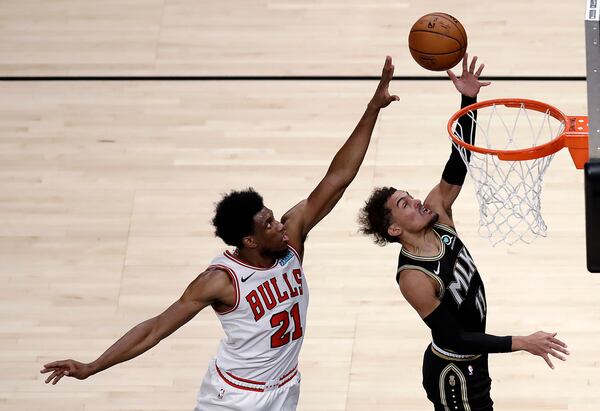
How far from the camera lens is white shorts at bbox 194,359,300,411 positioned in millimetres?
3965

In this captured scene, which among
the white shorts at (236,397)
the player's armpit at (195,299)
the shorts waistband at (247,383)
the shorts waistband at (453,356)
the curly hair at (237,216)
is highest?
the curly hair at (237,216)

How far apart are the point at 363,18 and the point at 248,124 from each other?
108 cm

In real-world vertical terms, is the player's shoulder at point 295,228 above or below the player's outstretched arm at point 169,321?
above

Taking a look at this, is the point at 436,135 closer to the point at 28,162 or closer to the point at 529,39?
the point at 529,39

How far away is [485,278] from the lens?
5.14m

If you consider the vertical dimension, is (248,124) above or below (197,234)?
above

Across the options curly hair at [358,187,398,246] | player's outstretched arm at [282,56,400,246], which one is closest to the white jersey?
player's outstretched arm at [282,56,400,246]

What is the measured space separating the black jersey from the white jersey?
39cm

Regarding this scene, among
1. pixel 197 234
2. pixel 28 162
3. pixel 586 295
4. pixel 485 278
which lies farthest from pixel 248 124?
pixel 586 295

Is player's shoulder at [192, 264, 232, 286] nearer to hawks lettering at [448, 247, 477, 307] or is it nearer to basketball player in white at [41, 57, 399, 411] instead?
basketball player in white at [41, 57, 399, 411]

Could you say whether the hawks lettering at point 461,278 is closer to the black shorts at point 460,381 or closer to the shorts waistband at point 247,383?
the black shorts at point 460,381

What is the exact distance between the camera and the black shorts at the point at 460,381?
393 cm

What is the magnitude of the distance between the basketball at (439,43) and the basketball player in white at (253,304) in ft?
1.07

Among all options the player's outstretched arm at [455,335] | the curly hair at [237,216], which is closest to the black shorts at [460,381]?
the player's outstretched arm at [455,335]
